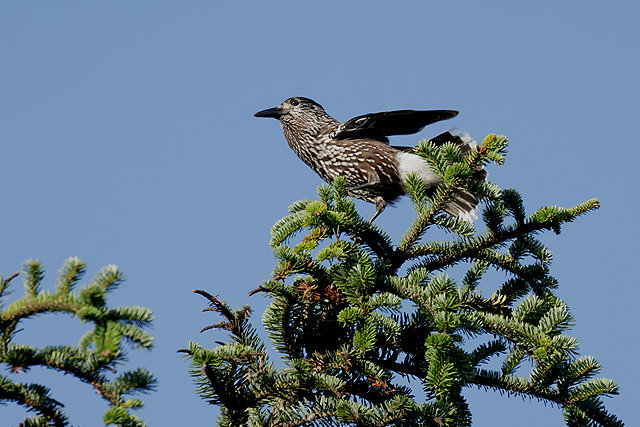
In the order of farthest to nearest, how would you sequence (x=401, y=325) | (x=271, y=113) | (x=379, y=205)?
(x=271, y=113) → (x=379, y=205) → (x=401, y=325)

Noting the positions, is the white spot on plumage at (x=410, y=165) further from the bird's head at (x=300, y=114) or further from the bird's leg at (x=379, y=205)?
the bird's head at (x=300, y=114)

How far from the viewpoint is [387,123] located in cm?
621

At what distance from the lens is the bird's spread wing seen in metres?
5.86

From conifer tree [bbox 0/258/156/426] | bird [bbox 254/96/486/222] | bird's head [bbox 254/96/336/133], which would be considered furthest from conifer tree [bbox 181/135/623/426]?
bird's head [bbox 254/96/336/133]

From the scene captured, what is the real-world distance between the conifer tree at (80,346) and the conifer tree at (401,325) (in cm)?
50

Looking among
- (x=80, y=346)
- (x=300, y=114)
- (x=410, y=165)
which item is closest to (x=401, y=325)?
(x=80, y=346)

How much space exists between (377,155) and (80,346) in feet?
13.4

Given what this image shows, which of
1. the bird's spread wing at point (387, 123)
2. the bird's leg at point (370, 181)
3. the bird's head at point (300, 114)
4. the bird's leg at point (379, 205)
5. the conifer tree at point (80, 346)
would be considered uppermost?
the bird's head at point (300, 114)

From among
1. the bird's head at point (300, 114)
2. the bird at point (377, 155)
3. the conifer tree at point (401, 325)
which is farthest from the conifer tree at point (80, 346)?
the bird's head at point (300, 114)

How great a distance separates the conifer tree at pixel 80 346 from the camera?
7.22 feet

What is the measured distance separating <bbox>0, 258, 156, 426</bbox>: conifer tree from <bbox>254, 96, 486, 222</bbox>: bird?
368 cm

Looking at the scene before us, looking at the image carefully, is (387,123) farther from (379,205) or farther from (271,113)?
(271,113)

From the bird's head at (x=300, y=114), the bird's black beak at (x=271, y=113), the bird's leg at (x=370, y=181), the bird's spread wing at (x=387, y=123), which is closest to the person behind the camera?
the bird's spread wing at (x=387, y=123)

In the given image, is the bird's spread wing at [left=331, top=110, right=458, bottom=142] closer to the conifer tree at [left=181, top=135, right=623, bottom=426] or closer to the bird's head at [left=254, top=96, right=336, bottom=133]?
the bird's head at [left=254, top=96, right=336, bottom=133]
